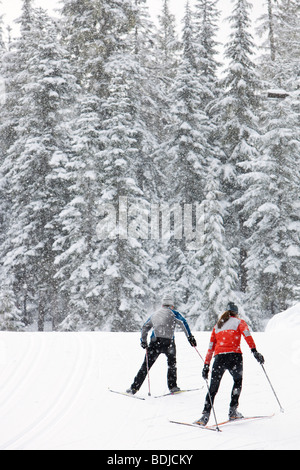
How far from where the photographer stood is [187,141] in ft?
81.9

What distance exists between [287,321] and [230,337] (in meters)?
8.30

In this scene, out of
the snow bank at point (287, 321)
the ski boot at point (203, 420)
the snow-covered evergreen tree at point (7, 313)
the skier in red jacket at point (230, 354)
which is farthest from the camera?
the snow-covered evergreen tree at point (7, 313)

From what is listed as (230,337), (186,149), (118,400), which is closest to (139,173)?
(186,149)

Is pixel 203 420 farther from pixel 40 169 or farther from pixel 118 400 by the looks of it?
pixel 40 169

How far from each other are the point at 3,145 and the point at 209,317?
1726 cm

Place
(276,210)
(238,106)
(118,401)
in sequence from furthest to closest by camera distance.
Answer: (238,106) < (276,210) < (118,401)

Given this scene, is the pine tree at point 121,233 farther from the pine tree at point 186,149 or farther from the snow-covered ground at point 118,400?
the snow-covered ground at point 118,400

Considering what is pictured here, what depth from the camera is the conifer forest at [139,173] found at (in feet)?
70.8

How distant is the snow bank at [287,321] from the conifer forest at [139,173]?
550 cm

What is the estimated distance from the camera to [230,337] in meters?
6.43

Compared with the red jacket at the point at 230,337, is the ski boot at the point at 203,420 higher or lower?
lower

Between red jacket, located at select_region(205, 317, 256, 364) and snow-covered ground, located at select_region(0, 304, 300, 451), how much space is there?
3.36ft

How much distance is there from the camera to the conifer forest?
21578 mm

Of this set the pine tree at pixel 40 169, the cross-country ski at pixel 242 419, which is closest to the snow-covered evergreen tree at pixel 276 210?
the pine tree at pixel 40 169
